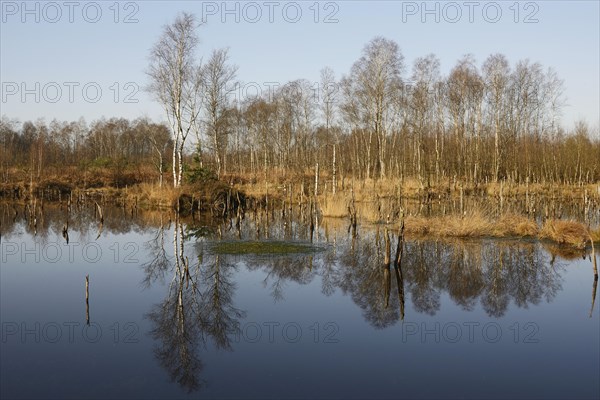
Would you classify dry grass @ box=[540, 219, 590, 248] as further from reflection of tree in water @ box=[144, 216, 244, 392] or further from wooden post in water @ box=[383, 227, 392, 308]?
reflection of tree in water @ box=[144, 216, 244, 392]

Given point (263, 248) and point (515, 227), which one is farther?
point (515, 227)

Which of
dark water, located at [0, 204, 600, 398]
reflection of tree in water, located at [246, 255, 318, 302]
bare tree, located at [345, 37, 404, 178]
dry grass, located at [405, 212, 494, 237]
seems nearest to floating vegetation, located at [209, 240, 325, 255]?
dark water, located at [0, 204, 600, 398]

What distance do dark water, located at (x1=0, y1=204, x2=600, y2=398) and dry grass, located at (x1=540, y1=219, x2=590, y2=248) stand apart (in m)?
0.99

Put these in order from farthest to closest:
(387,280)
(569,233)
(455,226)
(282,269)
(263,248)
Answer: (455,226), (569,233), (263,248), (282,269), (387,280)

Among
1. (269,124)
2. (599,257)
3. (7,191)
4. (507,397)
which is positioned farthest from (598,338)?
(269,124)

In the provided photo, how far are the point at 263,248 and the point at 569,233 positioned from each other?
9124 mm

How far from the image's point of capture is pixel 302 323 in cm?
922

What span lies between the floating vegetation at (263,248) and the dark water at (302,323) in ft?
1.50

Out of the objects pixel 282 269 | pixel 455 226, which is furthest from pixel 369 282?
pixel 455 226

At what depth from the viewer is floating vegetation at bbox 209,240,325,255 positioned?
15.1 metres

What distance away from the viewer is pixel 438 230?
58.5 feet

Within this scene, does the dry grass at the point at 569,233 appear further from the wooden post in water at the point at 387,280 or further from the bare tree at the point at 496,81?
the bare tree at the point at 496,81

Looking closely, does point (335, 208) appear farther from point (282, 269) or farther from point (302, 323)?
point (302, 323)

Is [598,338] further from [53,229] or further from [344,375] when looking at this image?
[53,229]
